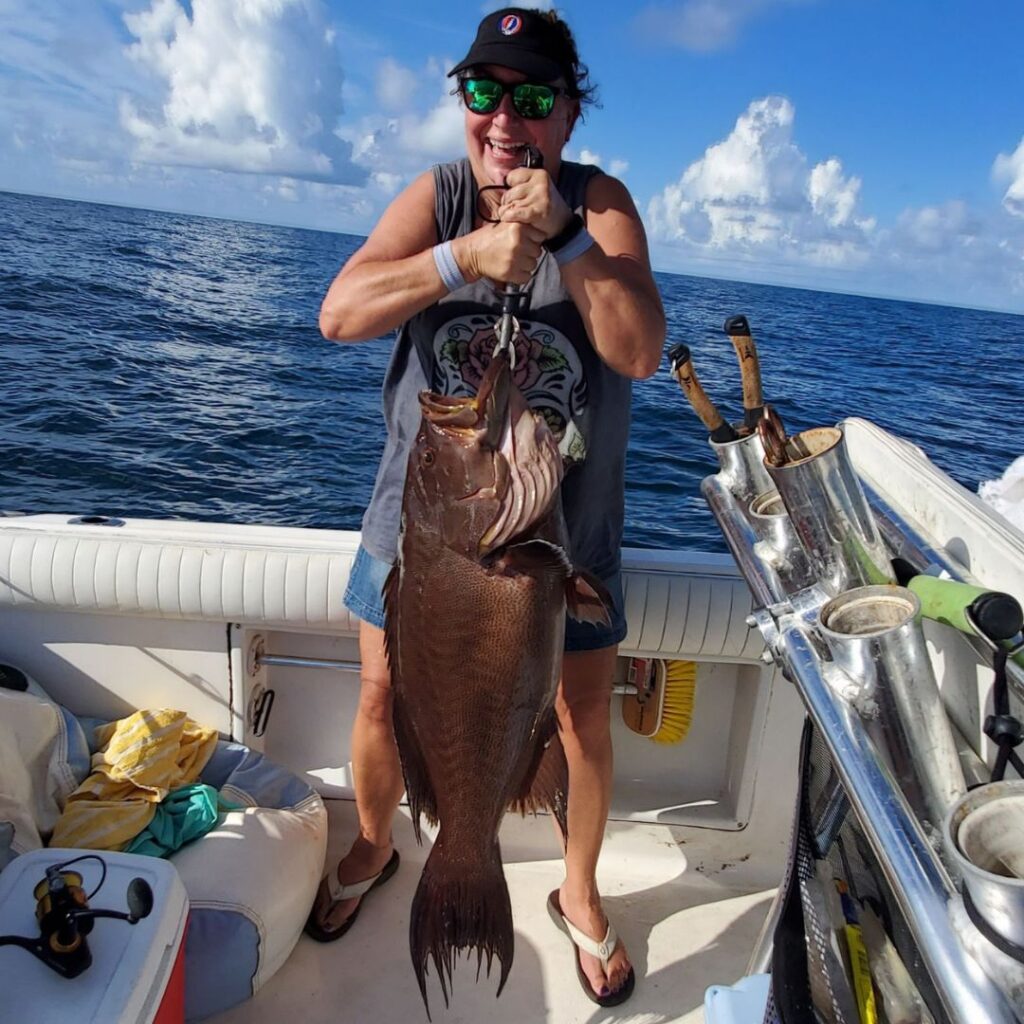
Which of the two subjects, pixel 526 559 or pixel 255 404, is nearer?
pixel 526 559

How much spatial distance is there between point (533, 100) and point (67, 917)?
6.65 feet

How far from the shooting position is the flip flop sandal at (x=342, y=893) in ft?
9.50

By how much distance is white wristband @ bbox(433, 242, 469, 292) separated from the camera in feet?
6.24

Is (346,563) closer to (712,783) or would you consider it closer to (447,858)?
(447,858)

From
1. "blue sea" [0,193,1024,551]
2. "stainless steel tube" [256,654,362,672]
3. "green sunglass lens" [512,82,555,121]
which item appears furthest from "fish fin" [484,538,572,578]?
"blue sea" [0,193,1024,551]

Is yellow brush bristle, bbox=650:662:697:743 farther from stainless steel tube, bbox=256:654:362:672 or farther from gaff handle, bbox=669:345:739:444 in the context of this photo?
gaff handle, bbox=669:345:739:444

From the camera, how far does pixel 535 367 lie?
2.33 metres

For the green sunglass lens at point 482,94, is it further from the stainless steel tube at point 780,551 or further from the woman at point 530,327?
the stainless steel tube at point 780,551

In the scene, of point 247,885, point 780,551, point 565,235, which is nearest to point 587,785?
point 247,885

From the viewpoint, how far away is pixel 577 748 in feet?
8.93

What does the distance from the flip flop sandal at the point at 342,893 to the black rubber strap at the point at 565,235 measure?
2.19 m

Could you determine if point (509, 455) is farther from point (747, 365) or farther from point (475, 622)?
point (747, 365)

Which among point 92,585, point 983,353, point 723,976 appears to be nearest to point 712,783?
point 723,976

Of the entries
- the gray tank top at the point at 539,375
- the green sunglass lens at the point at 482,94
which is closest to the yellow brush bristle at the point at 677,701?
the gray tank top at the point at 539,375
